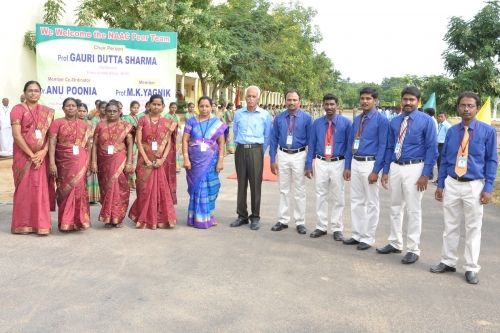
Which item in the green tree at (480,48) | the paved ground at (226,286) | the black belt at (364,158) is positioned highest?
the green tree at (480,48)

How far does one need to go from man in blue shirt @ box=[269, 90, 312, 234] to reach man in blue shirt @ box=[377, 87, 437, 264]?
1417 millimetres

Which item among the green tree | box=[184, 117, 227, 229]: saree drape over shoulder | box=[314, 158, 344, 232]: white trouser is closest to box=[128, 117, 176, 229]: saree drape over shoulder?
box=[184, 117, 227, 229]: saree drape over shoulder

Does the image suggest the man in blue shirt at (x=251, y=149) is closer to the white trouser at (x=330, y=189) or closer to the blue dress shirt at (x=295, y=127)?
the blue dress shirt at (x=295, y=127)

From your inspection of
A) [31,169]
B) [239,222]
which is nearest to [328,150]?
[239,222]

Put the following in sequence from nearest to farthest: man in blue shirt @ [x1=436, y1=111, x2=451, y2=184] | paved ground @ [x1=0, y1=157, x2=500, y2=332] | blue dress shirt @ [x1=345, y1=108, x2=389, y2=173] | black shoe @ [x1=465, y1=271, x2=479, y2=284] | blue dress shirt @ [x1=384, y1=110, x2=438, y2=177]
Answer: paved ground @ [x1=0, y1=157, x2=500, y2=332], black shoe @ [x1=465, y1=271, x2=479, y2=284], blue dress shirt @ [x1=384, y1=110, x2=438, y2=177], blue dress shirt @ [x1=345, y1=108, x2=389, y2=173], man in blue shirt @ [x1=436, y1=111, x2=451, y2=184]

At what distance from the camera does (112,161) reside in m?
6.88

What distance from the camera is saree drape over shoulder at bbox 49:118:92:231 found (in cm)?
651

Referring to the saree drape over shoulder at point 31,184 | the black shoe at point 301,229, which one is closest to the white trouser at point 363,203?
the black shoe at point 301,229

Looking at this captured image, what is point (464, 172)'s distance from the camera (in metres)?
5.02

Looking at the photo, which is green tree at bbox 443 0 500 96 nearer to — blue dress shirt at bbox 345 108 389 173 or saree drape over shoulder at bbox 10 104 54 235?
blue dress shirt at bbox 345 108 389 173

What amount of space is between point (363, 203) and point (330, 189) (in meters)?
0.55

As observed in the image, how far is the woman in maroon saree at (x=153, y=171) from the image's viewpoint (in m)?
6.94

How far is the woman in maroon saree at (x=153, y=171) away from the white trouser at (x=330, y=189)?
193 centimetres

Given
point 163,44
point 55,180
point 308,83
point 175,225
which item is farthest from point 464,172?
point 308,83
